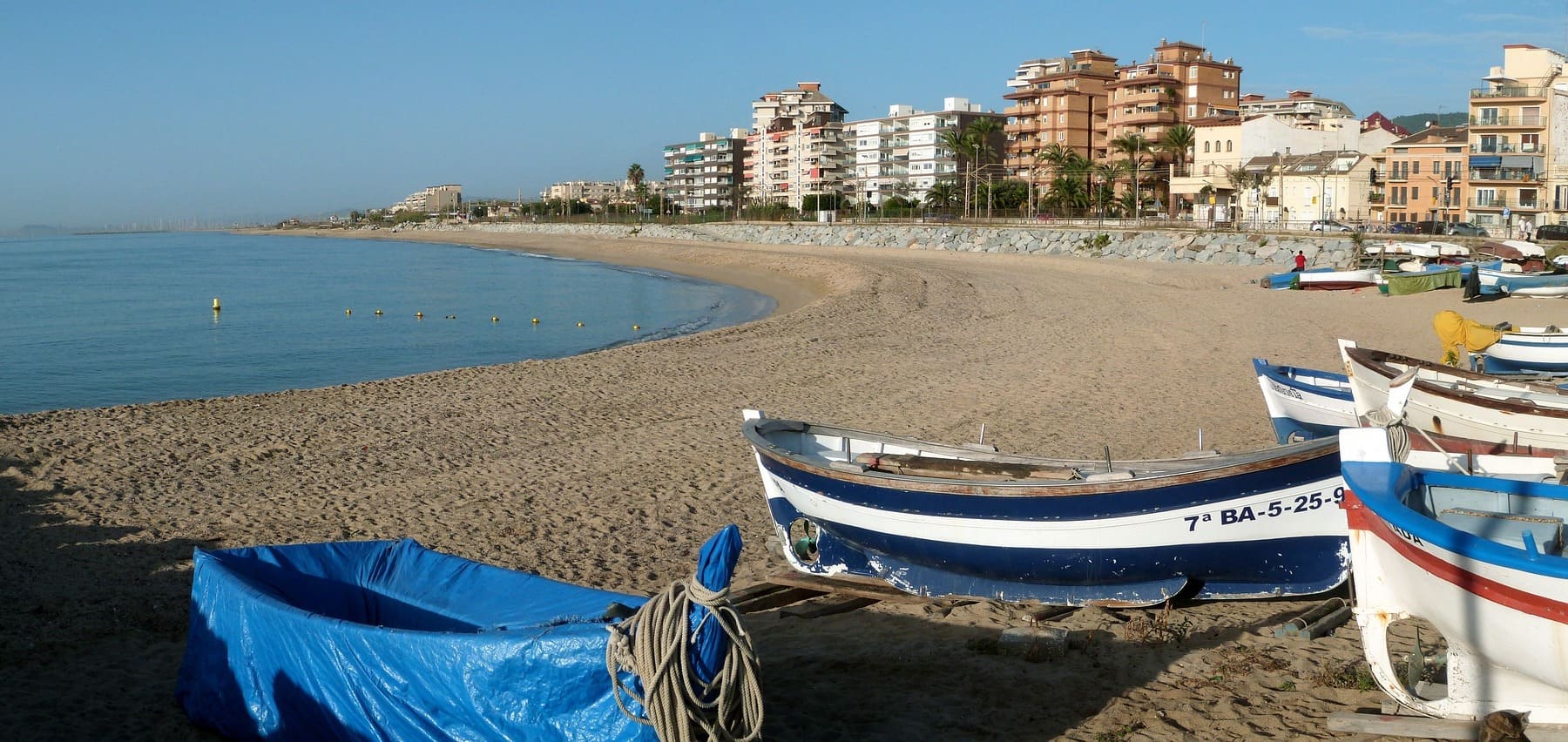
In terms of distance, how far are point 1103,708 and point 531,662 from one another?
3.05 meters

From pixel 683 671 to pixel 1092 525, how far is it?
12.8 ft

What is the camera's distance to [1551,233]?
1668 inches

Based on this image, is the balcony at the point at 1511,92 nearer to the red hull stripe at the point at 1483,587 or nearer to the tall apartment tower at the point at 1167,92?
the tall apartment tower at the point at 1167,92

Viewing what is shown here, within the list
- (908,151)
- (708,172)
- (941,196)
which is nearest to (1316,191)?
(941,196)

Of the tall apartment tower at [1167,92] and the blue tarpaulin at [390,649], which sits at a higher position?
the tall apartment tower at [1167,92]

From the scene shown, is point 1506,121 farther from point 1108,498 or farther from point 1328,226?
point 1108,498

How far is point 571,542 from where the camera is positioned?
32.4 feet

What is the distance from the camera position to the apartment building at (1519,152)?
5334 cm

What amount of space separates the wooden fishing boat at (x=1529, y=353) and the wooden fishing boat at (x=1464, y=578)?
1096 cm

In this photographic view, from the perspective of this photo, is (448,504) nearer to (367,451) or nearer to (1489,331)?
(367,451)

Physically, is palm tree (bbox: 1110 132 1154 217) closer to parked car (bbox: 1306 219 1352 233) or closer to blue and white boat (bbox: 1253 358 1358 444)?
parked car (bbox: 1306 219 1352 233)

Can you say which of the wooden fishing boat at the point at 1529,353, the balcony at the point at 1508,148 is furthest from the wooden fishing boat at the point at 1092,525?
the balcony at the point at 1508,148

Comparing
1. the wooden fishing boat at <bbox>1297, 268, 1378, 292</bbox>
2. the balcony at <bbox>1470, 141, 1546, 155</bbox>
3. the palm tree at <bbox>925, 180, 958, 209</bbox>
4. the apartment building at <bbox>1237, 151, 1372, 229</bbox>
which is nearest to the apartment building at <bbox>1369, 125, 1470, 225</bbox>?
the balcony at <bbox>1470, 141, 1546, 155</bbox>

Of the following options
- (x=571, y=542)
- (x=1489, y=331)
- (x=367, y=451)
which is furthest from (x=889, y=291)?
(x=571, y=542)
